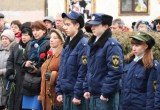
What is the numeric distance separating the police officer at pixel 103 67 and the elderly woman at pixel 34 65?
6.25ft

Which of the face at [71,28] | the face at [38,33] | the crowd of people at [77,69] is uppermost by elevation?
the face at [71,28]

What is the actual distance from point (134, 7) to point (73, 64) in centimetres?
1518

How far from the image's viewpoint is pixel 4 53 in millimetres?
10688

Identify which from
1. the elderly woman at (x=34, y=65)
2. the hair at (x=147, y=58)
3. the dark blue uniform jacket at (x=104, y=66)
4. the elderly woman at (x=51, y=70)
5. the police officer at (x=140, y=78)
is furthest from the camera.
Answer: the elderly woman at (x=34, y=65)

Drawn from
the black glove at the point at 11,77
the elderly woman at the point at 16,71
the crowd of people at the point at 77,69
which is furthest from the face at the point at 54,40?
the black glove at the point at 11,77

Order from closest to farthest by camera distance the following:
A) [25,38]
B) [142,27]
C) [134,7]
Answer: [25,38]
[142,27]
[134,7]

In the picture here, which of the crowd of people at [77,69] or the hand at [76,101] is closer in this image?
the crowd of people at [77,69]

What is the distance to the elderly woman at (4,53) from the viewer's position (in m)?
10.6

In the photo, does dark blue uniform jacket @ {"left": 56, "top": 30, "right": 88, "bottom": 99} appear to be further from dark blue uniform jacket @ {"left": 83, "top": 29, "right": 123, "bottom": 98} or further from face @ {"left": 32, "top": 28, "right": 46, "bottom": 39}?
face @ {"left": 32, "top": 28, "right": 46, "bottom": 39}

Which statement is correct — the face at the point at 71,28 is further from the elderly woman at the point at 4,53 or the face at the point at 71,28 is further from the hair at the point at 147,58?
the elderly woman at the point at 4,53

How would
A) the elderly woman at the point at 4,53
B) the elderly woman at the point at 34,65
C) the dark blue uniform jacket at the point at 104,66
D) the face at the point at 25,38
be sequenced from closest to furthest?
the dark blue uniform jacket at the point at 104,66 → the elderly woman at the point at 34,65 → the face at the point at 25,38 → the elderly woman at the point at 4,53

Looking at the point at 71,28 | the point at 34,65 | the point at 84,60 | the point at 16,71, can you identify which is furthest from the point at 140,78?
the point at 16,71

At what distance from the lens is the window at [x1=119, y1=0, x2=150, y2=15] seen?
22.5 metres

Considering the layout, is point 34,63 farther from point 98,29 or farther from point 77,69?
point 98,29
